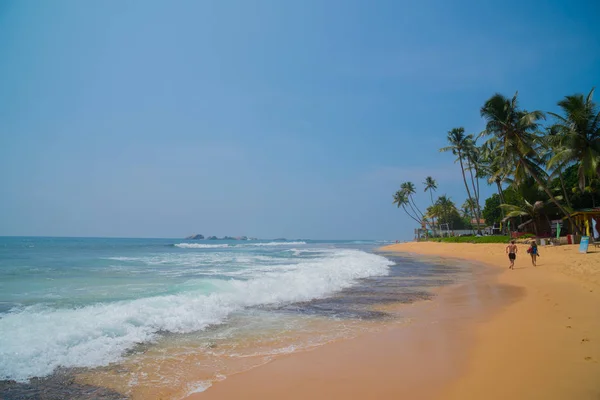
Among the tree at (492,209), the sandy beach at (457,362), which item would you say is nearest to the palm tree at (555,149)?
the tree at (492,209)

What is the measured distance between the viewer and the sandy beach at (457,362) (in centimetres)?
398

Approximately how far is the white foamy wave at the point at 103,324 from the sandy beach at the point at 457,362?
256 cm

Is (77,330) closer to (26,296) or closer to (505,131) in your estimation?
(26,296)

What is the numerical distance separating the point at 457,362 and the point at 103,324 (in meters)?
6.08

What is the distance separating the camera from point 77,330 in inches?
250

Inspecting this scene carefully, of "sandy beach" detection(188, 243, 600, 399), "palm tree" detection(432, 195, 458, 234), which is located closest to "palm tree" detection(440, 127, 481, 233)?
"palm tree" detection(432, 195, 458, 234)

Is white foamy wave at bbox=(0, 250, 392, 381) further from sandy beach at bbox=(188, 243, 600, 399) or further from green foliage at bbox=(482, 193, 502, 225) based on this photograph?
green foliage at bbox=(482, 193, 502, 225)

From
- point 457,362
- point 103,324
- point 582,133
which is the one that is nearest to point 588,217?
point 582,133

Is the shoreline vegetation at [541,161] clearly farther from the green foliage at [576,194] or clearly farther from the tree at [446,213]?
the tree at [446,213]

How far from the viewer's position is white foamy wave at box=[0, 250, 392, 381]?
5.24 m

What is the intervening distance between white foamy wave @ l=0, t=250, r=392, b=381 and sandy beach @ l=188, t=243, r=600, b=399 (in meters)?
2.56

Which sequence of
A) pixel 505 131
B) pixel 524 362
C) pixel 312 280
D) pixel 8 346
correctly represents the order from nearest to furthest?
pixel 524 362 → pixel 8 346 → pixel 312 280 → pixel 505 131

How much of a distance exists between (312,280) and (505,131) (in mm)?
22136

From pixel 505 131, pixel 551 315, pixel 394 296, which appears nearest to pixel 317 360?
pixel 551 315
